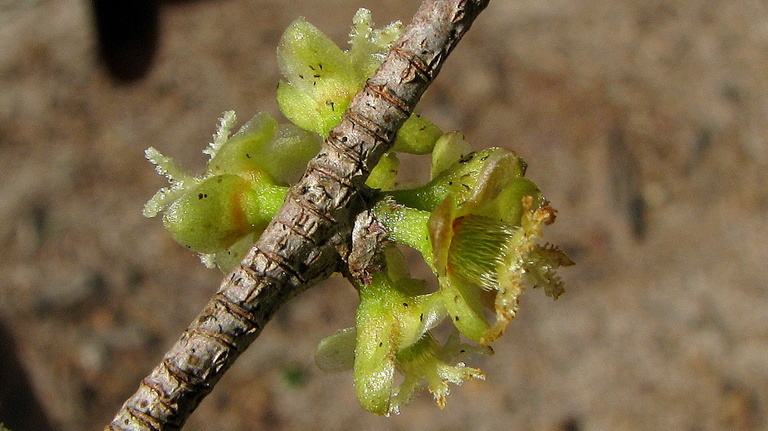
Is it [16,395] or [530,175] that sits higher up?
[530,175]

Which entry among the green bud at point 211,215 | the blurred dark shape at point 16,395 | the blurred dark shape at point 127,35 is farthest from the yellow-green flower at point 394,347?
the blurred dark shape at point 127,35

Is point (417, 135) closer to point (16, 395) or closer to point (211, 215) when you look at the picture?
point (211, 215)

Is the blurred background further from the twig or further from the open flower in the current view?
the twig

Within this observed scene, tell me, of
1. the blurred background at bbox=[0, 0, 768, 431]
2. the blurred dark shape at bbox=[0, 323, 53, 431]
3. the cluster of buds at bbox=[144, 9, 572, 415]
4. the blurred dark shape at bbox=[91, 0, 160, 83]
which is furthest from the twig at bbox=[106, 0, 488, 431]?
the blurred dark shape at bbox=[91, 0, 160, 83]

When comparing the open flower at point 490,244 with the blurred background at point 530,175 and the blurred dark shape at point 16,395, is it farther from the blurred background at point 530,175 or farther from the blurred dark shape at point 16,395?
the blurred dark shape at point 16,395

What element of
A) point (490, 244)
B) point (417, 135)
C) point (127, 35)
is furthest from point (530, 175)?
point (490, 244)

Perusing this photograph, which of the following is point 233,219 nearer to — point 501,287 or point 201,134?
point 501,287
